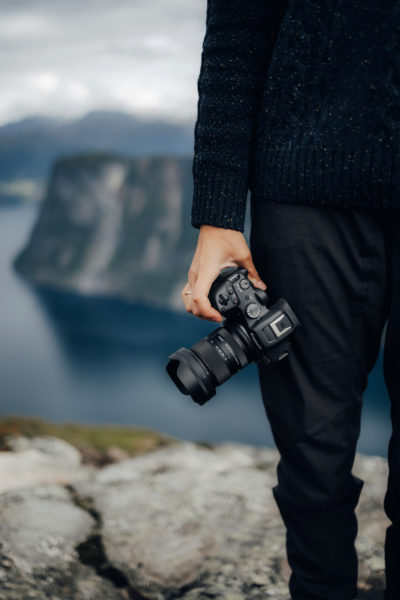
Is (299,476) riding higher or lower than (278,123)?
lower

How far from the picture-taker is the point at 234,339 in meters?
1.32

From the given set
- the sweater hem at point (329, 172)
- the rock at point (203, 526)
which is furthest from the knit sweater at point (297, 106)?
the rock at point (203, 526)

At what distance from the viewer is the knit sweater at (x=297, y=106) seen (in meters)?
1.05

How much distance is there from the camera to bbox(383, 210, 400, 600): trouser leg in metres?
1.13

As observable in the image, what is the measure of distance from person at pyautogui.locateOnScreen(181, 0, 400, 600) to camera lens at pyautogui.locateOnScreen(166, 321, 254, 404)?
0.07m

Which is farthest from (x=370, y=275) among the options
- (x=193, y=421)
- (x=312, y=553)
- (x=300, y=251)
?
(x=193, y=421)

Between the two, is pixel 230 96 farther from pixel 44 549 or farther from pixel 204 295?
pixel 44 549

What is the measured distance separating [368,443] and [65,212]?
75.2 metres

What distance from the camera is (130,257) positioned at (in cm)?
9044

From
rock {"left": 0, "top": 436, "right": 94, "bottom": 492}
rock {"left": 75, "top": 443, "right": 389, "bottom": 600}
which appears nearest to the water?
rock {"left": 0, "top": 436, "right": 94, "bottom": 492}

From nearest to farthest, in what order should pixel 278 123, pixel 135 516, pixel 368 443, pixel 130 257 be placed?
pixel 278 123 → pixel 135 516 → pixel 368 443 → pixel 130 257

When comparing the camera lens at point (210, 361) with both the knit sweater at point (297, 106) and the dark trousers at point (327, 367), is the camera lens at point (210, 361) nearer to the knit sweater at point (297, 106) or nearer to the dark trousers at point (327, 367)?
the dark trousers at point (327, 367)

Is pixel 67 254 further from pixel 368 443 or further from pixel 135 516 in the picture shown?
pixel 135 516

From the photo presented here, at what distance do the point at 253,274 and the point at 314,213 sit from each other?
22 centimetres
